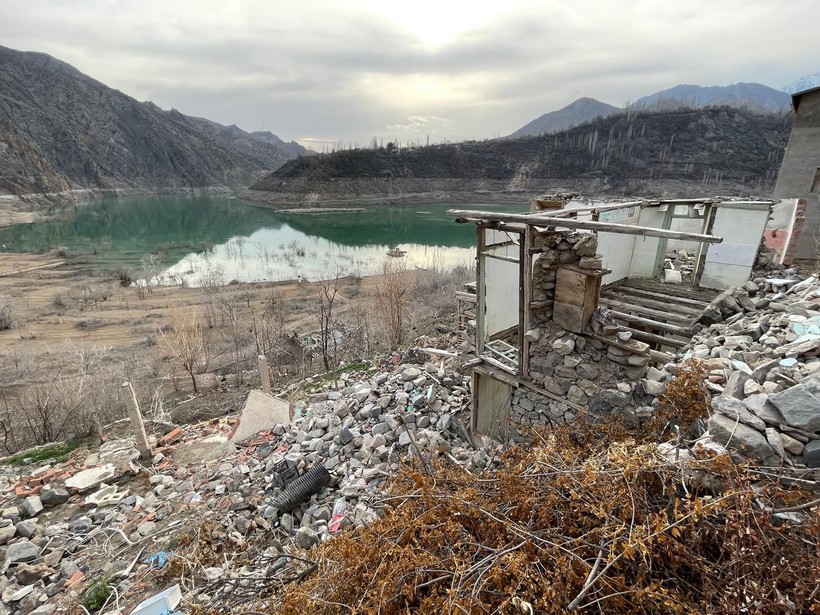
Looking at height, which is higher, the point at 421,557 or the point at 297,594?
the point at 421,557

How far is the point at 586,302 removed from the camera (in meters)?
4.48

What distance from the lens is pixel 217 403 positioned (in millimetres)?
9953

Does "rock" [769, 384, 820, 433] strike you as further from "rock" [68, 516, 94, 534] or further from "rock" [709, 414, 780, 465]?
"rock" [68, 516, 94, 534]

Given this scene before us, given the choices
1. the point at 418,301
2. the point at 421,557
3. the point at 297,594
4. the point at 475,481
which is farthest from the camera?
the point at 418,301

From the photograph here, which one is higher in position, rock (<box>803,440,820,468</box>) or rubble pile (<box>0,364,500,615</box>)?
rock (<box>803,440,820,468</box>)

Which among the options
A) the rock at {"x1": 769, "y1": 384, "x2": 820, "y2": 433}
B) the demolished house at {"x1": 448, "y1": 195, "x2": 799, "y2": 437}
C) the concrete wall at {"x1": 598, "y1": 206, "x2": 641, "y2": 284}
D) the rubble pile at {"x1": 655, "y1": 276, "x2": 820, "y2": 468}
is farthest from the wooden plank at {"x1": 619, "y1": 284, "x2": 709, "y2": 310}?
the rock at {"x1": 769, "y1": 384, "x2": 820, "y2": 433}

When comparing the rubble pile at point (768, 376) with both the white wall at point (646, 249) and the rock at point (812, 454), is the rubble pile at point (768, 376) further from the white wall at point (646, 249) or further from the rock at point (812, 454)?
the white wall at point (646, 249)

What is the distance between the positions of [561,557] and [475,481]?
36.7 inches

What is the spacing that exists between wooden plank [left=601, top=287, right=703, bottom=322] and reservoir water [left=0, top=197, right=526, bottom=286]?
2076 centimetres

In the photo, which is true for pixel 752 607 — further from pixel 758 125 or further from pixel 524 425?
pixel 758 125

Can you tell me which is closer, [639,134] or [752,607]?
[752,607]

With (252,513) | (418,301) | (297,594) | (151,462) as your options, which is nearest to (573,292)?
(297,594)

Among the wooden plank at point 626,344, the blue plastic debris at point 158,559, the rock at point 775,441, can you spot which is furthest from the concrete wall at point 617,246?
the blue plastic debris at point 158,559

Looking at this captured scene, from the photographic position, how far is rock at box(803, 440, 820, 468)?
7.43 ft
